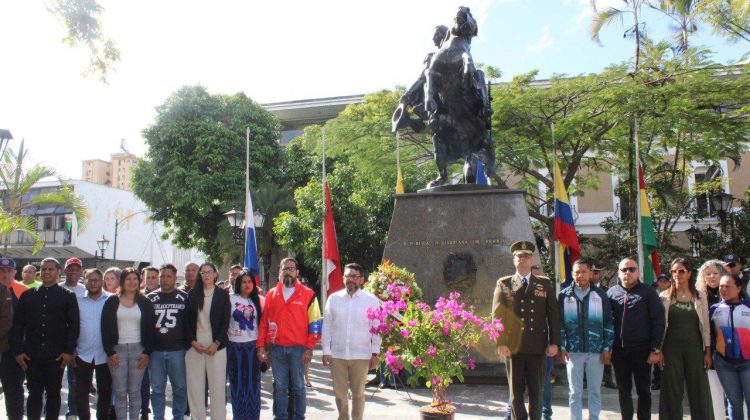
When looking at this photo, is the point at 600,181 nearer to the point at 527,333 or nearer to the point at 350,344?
the point at 527,333

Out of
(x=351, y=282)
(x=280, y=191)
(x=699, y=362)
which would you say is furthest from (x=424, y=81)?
(x=280, y=191)

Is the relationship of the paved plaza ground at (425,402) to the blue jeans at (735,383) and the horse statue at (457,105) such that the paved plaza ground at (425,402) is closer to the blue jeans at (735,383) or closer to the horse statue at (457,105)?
the blue jeans at (735,383)

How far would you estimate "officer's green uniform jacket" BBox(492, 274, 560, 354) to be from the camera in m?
5.50

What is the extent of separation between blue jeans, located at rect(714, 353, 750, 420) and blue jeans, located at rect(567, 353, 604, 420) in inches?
45.1

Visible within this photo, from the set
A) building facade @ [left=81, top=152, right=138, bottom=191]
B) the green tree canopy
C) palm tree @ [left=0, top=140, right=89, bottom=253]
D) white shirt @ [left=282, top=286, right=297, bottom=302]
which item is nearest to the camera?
white shirt @ [left=282, top=286, right=297, bottom=302]

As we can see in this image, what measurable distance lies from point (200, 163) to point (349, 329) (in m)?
21.0

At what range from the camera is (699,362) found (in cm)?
572

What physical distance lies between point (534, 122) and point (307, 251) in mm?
9185

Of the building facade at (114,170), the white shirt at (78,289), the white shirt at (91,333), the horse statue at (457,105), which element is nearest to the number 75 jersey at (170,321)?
the white shirt at (91,333)

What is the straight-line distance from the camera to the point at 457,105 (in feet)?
31.9

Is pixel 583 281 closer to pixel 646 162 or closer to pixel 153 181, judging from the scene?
pixel 646 162

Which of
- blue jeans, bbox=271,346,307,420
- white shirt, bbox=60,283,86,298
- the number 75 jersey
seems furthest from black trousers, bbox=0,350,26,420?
blue jeans, bbox=271,346,307,420

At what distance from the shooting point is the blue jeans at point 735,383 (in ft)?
18.4

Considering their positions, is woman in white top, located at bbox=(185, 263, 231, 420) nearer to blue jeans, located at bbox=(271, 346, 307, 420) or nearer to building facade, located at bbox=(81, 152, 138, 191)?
blue jeans, located at bbox=(271, 346, 307, 420)
